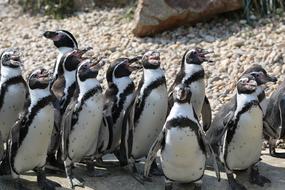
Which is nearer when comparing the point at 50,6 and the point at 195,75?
the point at 195,75

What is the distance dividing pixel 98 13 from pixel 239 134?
5.06 meters

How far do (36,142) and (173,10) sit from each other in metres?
4.08

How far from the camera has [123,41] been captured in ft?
30.4

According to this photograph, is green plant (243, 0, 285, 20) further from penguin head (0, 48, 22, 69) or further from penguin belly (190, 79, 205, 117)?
penguin head (0, 48, 22, 69)

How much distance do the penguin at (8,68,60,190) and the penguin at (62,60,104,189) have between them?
0.19 meters

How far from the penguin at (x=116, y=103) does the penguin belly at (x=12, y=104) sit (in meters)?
0.69

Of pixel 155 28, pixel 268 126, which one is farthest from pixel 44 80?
pixel 155 28

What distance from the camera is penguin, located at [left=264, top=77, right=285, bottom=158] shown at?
6.17 metres

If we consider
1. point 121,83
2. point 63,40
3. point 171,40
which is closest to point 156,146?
point 121,83

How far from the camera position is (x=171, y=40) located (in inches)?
360

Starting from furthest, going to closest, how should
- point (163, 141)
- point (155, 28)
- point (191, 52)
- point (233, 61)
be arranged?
point (155, 28) → point (233, 61) → point (191, 52) → point (163, 141)

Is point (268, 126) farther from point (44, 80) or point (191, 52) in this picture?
point (44, 80)

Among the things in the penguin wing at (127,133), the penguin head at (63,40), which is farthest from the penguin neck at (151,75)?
the penguin head at (63,40)

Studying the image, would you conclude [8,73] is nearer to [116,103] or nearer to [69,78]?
[69,78]
